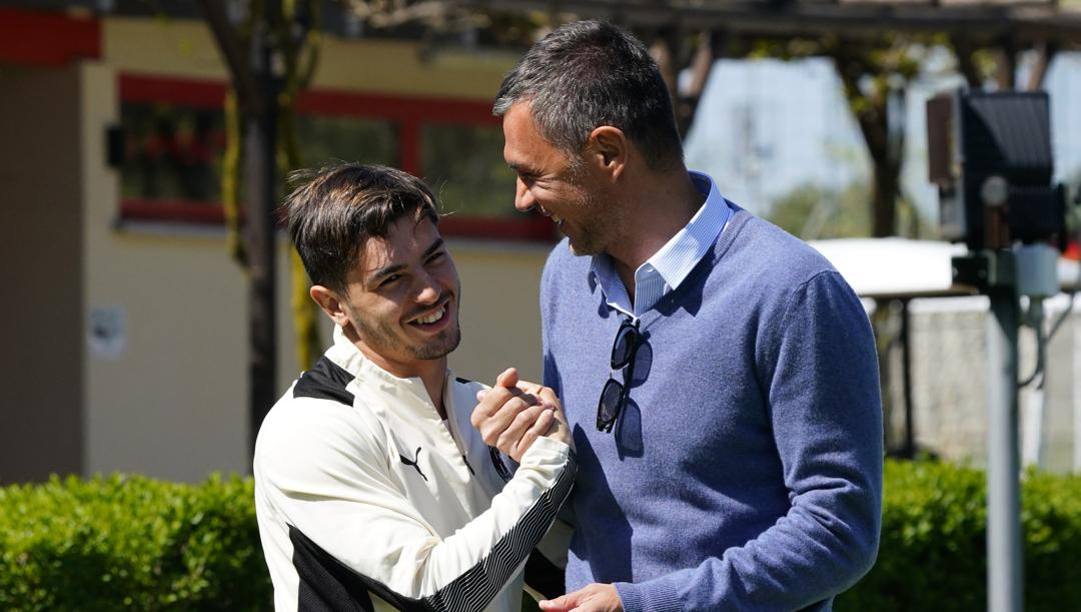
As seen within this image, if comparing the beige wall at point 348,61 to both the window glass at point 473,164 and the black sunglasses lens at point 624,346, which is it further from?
the black sunglasses lens at point 624,346

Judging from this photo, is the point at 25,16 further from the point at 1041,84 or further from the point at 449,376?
the point at 449,376

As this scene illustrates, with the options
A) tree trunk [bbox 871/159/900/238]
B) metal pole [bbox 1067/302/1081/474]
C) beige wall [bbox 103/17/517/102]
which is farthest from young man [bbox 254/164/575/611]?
metal pole [bbox 1067/302/1081/474]

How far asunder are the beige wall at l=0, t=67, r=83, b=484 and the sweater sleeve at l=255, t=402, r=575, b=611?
952cm

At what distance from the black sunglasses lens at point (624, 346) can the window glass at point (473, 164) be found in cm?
A: 1050

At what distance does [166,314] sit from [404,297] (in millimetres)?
9675

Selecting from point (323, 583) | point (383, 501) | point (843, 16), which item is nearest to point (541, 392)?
point (383, 501)

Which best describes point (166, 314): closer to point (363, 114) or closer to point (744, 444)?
point (363, 114)

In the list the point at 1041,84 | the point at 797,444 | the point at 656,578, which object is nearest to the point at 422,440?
the point at 656,578

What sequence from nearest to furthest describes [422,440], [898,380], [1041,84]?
1. [422,440]
2. [1041,84]
3. [898,380]

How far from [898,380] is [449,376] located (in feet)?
51.7

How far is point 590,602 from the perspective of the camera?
2637mm

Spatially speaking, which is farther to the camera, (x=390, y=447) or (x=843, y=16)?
(x=843, y=16)

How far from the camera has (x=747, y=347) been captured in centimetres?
263

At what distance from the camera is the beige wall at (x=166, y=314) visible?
1185 centimetres
